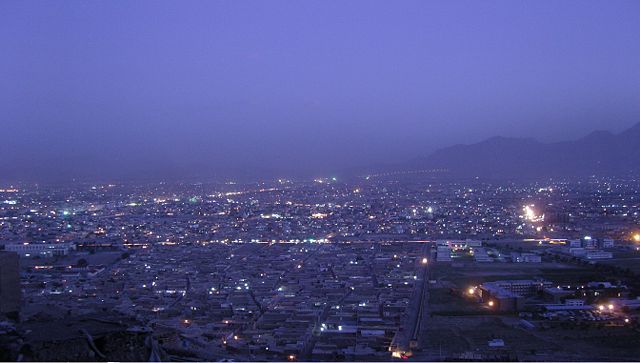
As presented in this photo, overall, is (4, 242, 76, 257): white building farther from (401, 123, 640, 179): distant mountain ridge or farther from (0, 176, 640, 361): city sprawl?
(401, 123, 640, 179): distant mountain ridge

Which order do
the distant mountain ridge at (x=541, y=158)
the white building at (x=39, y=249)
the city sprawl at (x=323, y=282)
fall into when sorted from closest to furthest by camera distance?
1. the city sprawl at (x=323, y=282)
2. the white building at (x=39, y=249)
3. the distant mountain ridge at (x=541, y=158)

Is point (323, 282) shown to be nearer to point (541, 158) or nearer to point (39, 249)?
point (39, 249)

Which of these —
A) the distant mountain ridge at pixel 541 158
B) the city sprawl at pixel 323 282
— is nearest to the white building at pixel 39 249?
the city sprawl at pixel 323 282

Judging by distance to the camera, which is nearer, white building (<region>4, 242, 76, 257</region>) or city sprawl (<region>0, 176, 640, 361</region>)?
city sprawl (<region>0, 176, 640, 361</region>)

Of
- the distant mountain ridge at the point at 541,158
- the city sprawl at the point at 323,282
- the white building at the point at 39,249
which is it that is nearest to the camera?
the city sprawl at the point at 323,282

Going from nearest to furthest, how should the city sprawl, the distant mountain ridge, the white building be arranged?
the city sprawl < the white building < the distant mountain ridge

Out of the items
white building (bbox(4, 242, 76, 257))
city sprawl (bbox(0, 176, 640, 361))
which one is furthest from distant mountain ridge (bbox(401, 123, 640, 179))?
white building (bbox(4, 242, 76, 257))

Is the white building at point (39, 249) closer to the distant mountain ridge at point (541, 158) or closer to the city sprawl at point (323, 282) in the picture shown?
the city sprawl at point (323, 282)

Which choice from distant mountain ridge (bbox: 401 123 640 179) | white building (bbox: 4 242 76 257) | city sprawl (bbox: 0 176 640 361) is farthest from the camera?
distant mountain ridge (bbox: 401 123 640 179)
